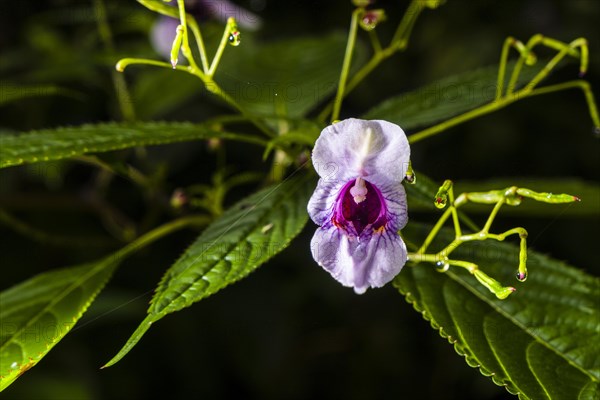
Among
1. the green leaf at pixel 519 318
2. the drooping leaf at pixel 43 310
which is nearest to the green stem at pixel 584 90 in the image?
the green leaf at pixel 519 318

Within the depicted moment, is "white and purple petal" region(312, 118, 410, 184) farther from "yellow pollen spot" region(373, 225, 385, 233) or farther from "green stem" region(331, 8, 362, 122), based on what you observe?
"green stem" region(331, 8, 362, 122)

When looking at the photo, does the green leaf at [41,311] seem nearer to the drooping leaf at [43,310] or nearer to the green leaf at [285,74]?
the drooping leaf at [43,310]

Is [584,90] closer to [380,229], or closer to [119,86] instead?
[380,229]

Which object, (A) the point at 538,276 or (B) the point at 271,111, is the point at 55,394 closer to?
(B) the point at 271,111

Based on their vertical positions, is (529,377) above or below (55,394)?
below

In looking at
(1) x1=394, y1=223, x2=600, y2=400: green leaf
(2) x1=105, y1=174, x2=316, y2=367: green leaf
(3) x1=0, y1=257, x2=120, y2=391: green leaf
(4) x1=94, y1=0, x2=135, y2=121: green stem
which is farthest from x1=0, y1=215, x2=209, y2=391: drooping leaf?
(4) x1=94, y1=0, x2=135, y2=121: green stem

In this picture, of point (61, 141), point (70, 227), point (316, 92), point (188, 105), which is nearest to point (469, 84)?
point (316, 92)

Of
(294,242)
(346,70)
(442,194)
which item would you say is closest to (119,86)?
(294,242)
